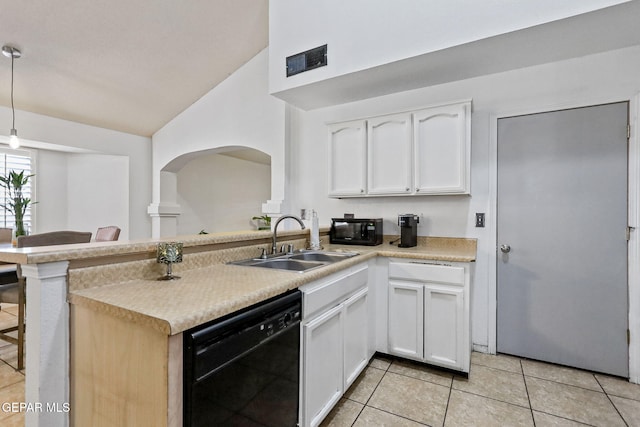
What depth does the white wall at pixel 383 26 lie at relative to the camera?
186 cm

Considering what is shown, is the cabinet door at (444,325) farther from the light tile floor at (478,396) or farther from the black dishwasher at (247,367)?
the black dishwasher at (247,367)

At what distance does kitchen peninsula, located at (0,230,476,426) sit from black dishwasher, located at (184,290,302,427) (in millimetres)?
38

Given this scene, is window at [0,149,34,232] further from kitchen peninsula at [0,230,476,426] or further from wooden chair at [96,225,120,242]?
kitchen peninsula at [0,230,476,426]

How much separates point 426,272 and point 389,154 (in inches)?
42.4

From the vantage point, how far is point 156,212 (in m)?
4.65

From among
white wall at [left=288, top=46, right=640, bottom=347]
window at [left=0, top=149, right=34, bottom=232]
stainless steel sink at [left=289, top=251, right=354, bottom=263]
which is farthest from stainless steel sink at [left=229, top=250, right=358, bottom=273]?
window at [left=0, top=149, right=34, bottom=232]

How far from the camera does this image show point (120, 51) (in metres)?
3.15

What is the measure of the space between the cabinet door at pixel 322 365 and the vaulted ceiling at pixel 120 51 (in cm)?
309

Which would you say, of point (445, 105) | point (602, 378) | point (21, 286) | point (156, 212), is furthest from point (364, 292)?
point (156, 212)

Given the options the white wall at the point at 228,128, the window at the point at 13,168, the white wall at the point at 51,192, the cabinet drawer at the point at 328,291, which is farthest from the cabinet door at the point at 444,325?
the white wall at the point at 51,192

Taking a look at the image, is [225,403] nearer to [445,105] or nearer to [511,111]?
[445,105]

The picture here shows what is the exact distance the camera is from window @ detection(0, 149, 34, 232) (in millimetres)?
4324

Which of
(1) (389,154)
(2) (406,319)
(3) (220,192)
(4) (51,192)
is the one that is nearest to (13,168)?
(4) (51,192)

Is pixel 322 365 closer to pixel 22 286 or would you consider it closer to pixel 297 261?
pixel 297 261
